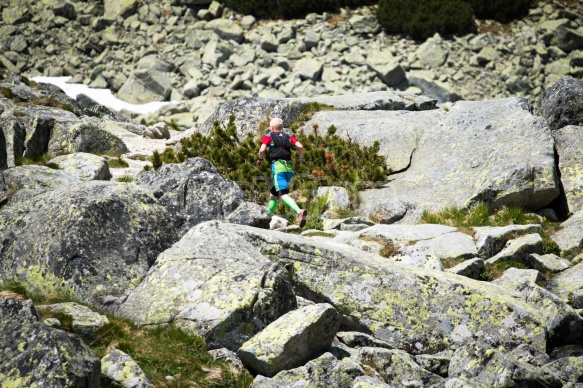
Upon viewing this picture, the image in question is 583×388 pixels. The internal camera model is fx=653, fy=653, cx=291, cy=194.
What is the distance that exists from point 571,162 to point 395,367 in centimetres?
1062

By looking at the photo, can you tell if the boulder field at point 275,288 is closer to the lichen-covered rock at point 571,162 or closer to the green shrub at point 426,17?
the lichen-covered rock at point 571,162

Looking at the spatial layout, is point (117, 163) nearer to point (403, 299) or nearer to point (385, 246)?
point (385, 246)

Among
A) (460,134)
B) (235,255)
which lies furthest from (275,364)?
(460,134)

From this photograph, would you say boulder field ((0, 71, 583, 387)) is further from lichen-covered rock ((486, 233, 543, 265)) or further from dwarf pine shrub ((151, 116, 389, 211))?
dwarf pine shrub ((151, 116, 389, 211))

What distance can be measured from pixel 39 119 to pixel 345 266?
15.0 m

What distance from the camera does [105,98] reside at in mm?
46844

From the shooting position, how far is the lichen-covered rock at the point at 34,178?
534 inches

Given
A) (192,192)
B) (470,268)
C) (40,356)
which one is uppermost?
(40,356)

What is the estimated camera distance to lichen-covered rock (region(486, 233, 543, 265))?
12859 mm

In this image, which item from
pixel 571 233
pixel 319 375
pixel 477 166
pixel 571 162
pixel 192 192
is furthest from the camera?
pixel 477 166

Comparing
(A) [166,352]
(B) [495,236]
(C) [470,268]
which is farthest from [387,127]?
(A) [166,352]

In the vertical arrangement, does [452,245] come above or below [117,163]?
above

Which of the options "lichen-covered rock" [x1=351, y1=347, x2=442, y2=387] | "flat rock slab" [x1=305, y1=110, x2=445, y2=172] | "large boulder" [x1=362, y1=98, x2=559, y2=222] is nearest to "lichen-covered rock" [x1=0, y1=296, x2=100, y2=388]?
"lichen-covered rock" [x1=351, y1=347, x2=442, y2=387]

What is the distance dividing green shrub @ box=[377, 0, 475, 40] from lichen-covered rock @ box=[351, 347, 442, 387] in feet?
138
